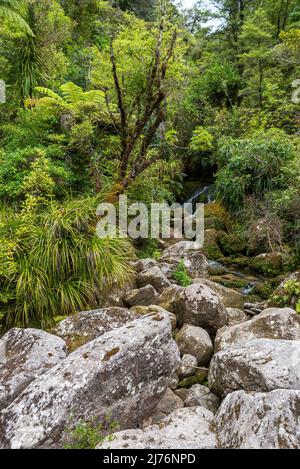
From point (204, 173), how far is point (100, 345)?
11.7 metres

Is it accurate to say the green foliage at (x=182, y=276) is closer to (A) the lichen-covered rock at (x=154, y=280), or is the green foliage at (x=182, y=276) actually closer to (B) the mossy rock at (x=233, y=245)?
(A) the lichen-covered rock at (x=154, y=280)

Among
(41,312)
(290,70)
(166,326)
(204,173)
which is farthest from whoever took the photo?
(204,173)

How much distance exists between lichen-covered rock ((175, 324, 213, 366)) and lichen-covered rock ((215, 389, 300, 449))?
4.70 ft

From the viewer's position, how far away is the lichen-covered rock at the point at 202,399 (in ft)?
11.0

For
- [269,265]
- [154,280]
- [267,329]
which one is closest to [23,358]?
[267,329]

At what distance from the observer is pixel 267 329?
13.1 ft

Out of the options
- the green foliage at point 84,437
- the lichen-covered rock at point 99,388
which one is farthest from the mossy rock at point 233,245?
the green foliage at point 84,437

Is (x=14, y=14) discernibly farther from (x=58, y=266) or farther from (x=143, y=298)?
(x=143, y=298)

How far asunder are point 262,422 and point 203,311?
2.37 meters

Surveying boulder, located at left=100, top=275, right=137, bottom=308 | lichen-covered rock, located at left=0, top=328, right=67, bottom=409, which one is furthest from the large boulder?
lichen-covered rock, located at left=0, top=328, right=67, bottom=409

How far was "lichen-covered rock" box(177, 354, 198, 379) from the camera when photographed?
3.92 m

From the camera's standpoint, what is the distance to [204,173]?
1395 cm

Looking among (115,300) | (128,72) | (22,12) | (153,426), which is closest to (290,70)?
(128,72)

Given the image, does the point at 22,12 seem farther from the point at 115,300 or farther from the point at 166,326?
the point at 166,326
